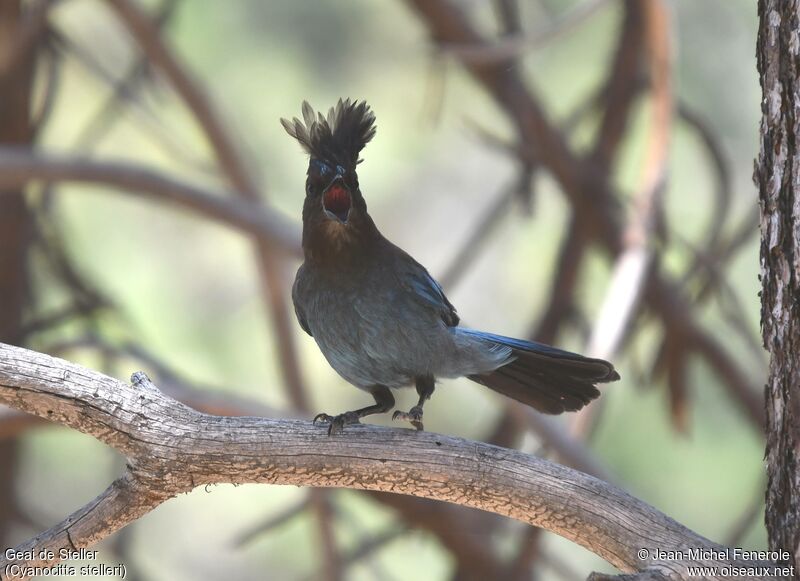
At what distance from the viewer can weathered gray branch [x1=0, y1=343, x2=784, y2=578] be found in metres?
2.29

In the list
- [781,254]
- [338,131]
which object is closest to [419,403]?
[338,131]

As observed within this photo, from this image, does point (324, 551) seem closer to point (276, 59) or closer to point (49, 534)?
point (49, 534)

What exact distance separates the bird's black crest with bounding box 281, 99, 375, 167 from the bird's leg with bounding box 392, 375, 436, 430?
63 cm

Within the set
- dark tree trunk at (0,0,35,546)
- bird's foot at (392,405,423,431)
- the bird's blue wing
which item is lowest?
bird's foot at (392,405,423,431)

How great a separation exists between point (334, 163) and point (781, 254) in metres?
1.11

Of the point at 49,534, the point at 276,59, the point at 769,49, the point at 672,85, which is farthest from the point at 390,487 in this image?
the point at 276,59

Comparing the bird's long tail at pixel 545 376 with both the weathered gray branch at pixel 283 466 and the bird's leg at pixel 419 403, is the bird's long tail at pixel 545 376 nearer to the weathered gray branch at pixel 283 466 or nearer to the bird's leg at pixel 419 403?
the bird's leg at pixel 419 403

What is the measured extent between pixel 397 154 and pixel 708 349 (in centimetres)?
480

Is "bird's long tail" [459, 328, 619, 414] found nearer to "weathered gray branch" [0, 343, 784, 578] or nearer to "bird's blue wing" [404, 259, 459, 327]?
"bird's blue wing" [404, 259, 459, 327]

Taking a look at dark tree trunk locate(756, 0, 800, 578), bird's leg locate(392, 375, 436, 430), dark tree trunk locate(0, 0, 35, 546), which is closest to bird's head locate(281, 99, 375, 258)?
bird's leg locate(392, 375, 436, 430)

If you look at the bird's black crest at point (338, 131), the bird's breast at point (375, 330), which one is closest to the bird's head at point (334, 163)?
the bird's black crest at point (338, 131)

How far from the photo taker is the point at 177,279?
950cm

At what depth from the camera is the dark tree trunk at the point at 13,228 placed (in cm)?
557

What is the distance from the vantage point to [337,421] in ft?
8.22
